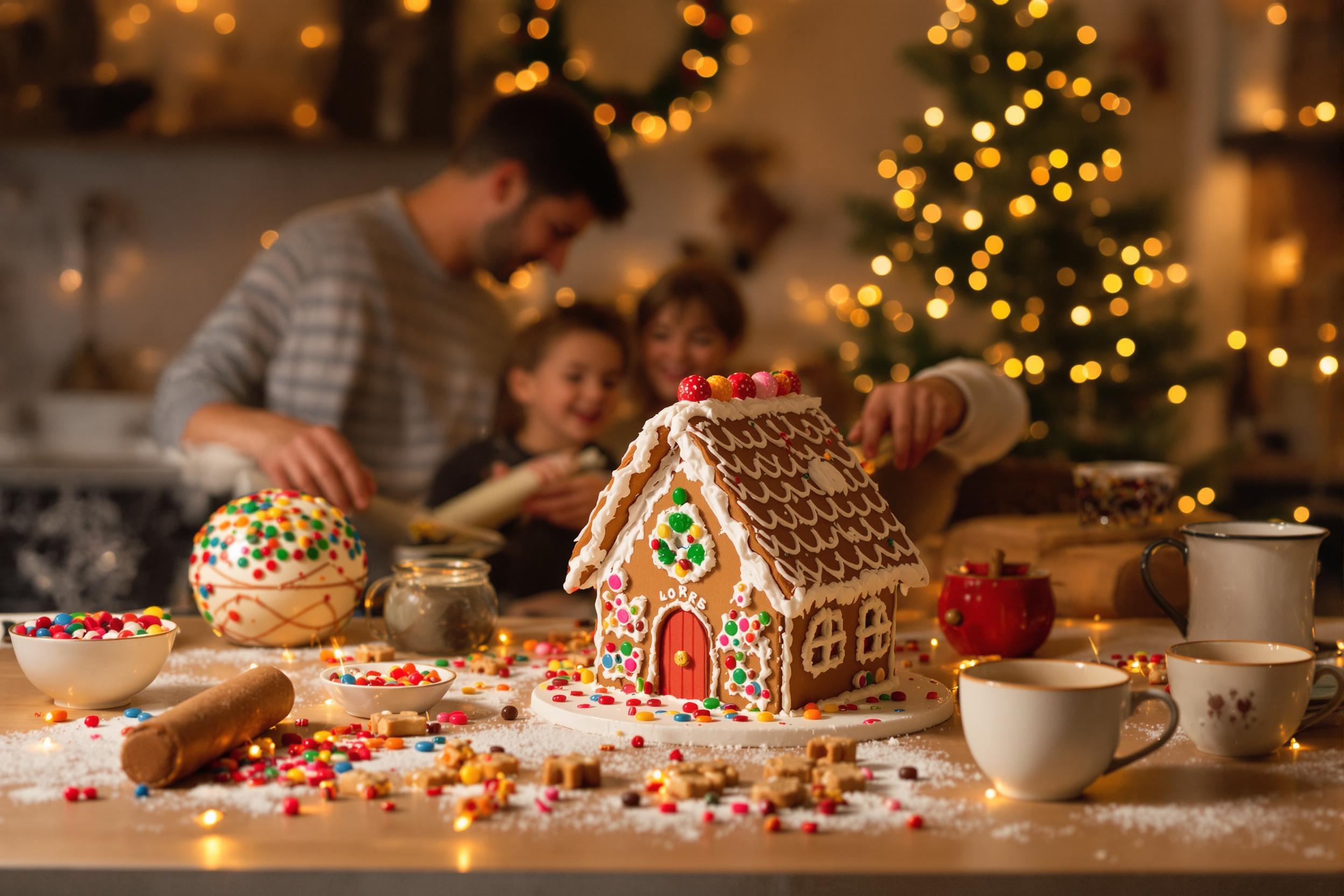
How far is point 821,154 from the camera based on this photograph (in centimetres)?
401

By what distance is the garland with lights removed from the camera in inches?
146

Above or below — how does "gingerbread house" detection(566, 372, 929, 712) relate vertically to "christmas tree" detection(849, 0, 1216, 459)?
below

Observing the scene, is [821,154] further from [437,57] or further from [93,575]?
[93,575]

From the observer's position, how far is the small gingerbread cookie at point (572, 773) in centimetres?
88

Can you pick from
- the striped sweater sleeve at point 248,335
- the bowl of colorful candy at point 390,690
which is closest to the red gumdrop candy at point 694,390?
the bowl of colorful candy at point 390,690

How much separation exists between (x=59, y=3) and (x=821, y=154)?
2.33 m

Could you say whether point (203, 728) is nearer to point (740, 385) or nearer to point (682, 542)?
point (682, 542)

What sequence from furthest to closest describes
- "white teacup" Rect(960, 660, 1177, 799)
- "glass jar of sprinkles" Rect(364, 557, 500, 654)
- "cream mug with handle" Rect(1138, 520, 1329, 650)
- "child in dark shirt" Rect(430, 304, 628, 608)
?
1. "child in dark shirt" Rect(430, 304, 628, 608)
2. "glass jar of sprinkles" Rect(364, 557, 500, 654)
3. "cream mug with handle" Rect(1138, 520, 1329, 650)
4. "white teacup" Rect(960, 660, 1177, 799)

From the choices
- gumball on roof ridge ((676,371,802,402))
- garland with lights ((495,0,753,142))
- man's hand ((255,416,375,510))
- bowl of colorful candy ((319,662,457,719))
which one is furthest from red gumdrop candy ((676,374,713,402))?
garland with lights ((495,0,753,142))

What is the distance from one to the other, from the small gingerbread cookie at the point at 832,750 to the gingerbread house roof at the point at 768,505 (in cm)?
11

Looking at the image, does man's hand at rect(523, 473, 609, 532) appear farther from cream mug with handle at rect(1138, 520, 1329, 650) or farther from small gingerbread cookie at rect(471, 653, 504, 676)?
A: cream mug with handle at rect(1138, 520, 1329, 650)

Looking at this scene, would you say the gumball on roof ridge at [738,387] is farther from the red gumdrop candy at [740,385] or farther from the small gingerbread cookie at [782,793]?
the small gingerbread cookie at [782,793]

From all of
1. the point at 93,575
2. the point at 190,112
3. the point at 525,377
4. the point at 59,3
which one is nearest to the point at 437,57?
the point at 190,112

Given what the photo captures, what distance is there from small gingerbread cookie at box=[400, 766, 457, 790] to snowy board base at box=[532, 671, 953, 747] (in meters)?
0.16
